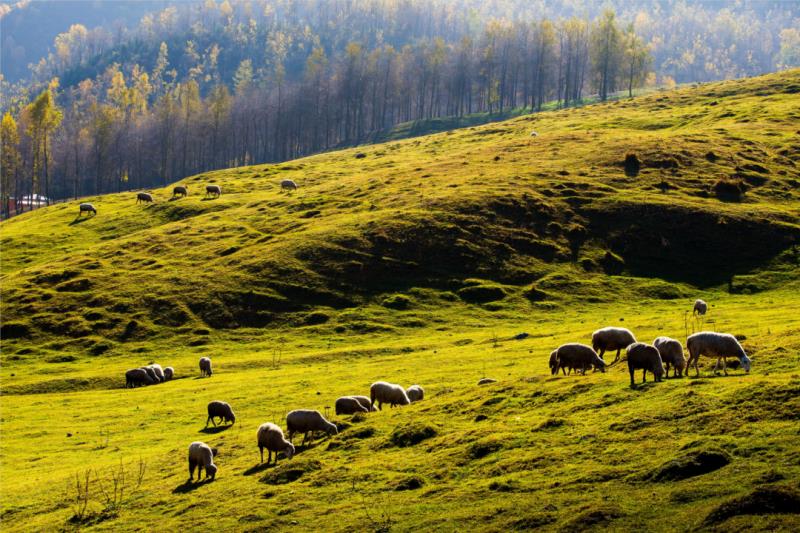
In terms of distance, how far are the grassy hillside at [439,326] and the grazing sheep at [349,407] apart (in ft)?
8.06

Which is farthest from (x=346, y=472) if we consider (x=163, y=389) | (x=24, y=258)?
(x=24, y=258)

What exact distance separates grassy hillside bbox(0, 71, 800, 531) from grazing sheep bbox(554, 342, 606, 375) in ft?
10.3

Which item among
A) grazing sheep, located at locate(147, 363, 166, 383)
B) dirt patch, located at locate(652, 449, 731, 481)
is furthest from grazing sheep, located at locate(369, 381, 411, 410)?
grazing sheep, located at locate(147, 363, 166, 383)

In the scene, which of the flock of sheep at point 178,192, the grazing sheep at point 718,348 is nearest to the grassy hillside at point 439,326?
the grazing sheep at point 718,348

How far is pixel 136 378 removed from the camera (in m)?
58.3

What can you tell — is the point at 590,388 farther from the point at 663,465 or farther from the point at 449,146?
the point at 449,146

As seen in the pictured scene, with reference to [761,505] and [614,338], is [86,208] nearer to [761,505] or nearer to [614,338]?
[614,338]

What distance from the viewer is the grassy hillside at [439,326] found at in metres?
24.7

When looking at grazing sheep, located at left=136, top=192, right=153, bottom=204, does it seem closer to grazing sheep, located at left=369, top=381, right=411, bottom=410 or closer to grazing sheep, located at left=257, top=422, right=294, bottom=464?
grazing sheep, located at left=369, top=381, right=411, bottom=410

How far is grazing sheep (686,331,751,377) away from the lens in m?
32.9

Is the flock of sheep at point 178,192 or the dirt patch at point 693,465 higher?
the flock of sheep at point 178,192

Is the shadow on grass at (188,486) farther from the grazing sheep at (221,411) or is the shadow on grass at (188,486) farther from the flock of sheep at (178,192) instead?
the flock of sheep at (178,192)

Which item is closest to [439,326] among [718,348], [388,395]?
[388,395]

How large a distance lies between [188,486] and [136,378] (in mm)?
30464
